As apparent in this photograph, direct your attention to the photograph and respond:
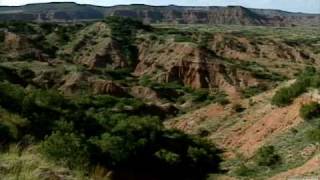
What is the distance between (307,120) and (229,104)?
1438cm

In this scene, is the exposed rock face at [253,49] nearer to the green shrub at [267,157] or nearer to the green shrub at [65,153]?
the green shrub at [267,157]

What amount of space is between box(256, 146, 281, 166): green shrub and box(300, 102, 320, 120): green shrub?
130 inches

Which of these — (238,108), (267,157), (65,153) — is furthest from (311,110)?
(65,153)

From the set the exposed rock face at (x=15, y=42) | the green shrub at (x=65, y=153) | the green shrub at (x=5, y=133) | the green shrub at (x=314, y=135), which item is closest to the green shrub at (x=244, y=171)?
the green shrub at (x=314, y=135)

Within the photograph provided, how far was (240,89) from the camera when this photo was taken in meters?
67.6

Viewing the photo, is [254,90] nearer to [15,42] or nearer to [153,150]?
[153,150]

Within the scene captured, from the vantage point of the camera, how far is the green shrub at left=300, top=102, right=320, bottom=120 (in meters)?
33.4

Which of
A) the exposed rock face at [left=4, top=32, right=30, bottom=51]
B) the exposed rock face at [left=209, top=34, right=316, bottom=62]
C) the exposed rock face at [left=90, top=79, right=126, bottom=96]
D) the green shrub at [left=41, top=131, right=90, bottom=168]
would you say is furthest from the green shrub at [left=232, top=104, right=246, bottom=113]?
the exposed rock face at [left=209, top=34, right=316, bottom=62]

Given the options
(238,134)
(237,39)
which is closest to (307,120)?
(238,134)

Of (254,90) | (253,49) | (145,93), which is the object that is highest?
(253,49)

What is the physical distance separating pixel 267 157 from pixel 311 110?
487 centimetres

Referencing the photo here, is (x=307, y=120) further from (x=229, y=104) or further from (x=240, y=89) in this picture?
(x=240, y=89)

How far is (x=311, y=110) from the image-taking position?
110ft

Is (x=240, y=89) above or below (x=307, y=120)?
below
